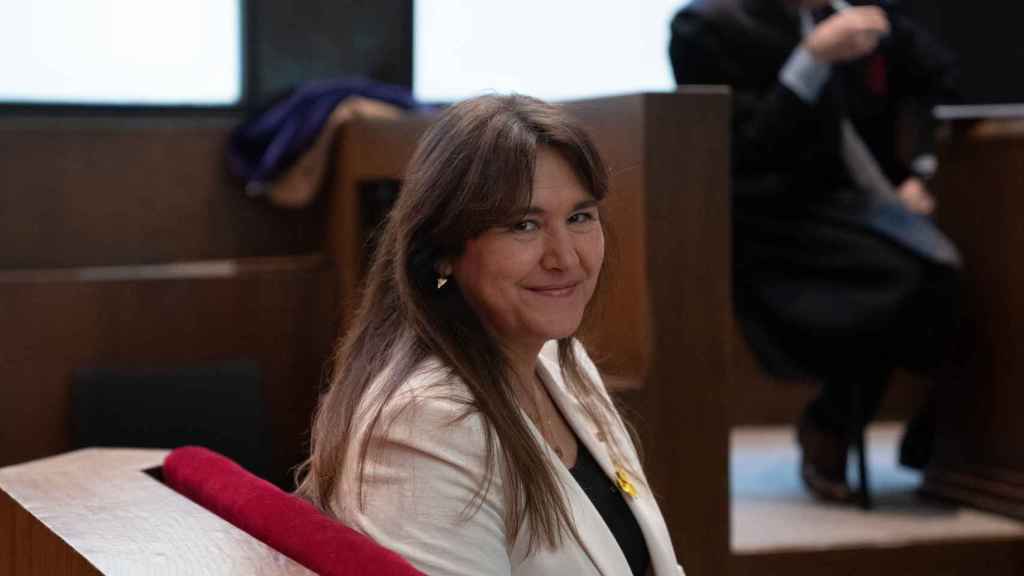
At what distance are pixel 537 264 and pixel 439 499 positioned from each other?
1.08 feet

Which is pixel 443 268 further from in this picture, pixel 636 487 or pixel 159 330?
pixel 159 330

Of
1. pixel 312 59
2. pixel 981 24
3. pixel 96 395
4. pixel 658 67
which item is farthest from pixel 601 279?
pixel 981 24

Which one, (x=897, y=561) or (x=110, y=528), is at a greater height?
(x=110, y=528)

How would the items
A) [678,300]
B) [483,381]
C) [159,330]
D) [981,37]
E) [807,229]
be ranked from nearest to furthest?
[483,381]
[678,300]
[807,229]
[159,330]
[981,37]

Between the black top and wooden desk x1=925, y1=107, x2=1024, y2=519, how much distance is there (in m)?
2.07

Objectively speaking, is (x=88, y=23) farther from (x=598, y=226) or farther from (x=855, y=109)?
(x=598, y=226)

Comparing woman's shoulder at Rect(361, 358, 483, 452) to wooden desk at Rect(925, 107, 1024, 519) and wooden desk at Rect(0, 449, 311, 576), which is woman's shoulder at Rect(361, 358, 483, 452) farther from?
wooden desk at Rect(925, 107, 1024, 519)

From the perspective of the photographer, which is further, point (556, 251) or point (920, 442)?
point (920, 442)

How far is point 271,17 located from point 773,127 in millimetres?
1735

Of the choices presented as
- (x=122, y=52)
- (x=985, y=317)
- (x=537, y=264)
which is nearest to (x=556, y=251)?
(x=537, y=264)

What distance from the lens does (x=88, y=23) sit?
467 cm

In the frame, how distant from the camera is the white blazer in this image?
1667mm

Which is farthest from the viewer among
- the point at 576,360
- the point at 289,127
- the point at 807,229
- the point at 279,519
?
the point at 289,127

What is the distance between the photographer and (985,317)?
3.96 metres
